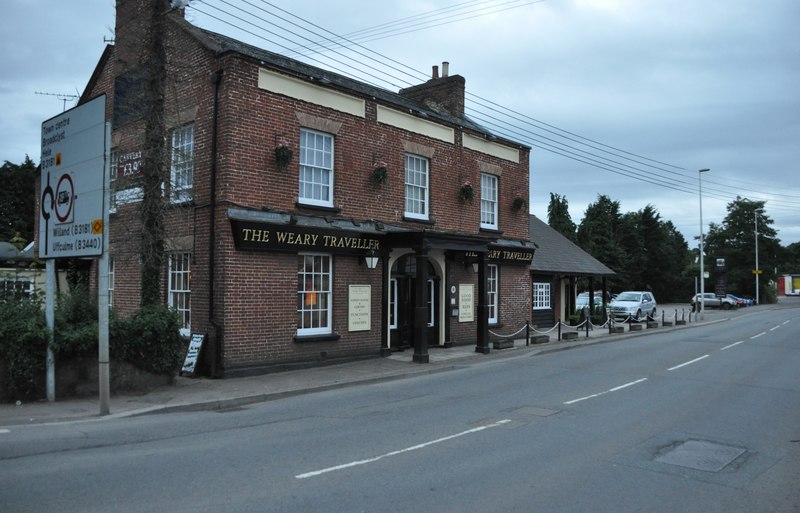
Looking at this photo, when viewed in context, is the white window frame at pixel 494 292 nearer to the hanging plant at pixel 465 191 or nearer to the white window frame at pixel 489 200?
the white window frame at pixel 489 200

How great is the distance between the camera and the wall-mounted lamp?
634 inches

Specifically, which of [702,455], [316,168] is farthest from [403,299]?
[702,455]

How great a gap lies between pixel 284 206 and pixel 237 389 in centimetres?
458

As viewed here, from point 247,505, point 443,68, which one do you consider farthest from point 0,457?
point 443,68

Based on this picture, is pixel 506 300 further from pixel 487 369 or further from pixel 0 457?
pixel 0 457

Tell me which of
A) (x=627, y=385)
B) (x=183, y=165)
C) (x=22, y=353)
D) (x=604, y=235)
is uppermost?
(x=604, y=235)

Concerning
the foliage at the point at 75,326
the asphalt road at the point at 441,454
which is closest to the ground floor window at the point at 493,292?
the asphalt road at the point at 441,454

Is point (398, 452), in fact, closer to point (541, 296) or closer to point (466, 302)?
point (466, 302)

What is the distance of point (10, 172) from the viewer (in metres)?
42.2

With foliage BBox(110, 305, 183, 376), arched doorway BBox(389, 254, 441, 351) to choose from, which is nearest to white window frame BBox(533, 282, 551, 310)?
arched doorway BBox(389, 254, 441, 351)

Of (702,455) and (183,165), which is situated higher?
(183,165)

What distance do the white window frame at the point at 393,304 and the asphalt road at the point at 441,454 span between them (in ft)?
17.1

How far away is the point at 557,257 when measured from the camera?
2923 centimetres

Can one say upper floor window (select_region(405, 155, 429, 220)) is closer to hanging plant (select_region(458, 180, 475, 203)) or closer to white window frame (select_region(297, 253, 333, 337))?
hanging plant (select_region(458, 180, 475, 203))
